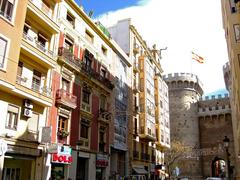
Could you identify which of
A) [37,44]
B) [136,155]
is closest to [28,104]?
[37,44]

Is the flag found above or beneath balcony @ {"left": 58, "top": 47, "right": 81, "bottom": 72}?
above

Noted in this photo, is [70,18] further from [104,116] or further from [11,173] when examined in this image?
[11,173]

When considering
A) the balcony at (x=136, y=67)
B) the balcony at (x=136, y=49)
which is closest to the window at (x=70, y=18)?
the balcony at (x=136, y=67)

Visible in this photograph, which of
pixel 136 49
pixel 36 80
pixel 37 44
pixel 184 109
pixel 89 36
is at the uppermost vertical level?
pixel 136 49

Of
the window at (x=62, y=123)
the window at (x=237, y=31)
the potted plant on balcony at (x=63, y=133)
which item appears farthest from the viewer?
the window at (x=237, y=31)

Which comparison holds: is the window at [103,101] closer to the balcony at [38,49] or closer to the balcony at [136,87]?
the balcony at [38,49]

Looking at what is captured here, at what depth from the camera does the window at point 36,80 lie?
746 inches

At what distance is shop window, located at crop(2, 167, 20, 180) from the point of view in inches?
662

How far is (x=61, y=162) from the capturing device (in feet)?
65.4

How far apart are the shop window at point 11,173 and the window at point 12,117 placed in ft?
7.68

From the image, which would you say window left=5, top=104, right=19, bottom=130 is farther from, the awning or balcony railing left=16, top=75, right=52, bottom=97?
the awning

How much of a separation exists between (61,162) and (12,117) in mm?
4768

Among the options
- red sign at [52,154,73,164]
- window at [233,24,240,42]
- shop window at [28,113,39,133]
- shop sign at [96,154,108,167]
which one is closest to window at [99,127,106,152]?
shop sign at [96,154,108,167]

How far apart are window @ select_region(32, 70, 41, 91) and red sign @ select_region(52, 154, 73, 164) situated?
170 inches
